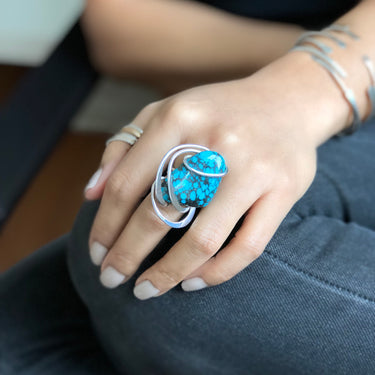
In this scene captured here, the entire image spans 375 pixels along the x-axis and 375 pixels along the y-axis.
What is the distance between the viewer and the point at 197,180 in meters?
0.47

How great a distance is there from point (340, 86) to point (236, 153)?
0.70 ft

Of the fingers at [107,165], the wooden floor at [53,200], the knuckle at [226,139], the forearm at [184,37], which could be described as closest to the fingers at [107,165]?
the fingers at [107,165]

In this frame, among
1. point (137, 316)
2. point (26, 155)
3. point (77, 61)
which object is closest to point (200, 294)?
point (137, 316)

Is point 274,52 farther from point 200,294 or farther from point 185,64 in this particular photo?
point 200,294

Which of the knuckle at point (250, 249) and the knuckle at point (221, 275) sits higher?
the knuckle at point (250, 249)

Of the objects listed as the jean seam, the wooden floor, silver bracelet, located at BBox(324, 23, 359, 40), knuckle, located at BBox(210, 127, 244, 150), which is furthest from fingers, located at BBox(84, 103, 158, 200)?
the wooden floor

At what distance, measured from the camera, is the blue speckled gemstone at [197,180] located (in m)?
0.47

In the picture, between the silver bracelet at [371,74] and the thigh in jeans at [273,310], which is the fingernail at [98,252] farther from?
the silver bracelet at [371,74]

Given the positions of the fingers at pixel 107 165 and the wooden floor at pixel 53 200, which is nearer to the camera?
the fingers at pixel 107 165

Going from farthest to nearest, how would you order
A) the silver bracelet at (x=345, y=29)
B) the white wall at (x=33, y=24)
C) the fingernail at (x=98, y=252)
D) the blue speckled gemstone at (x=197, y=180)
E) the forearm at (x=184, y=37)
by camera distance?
the white wall at (x=33, y=24)
the forearm at (x=184, y=37)
the silver bracelet at (x=345, y=29)
the fingernail at (x=98, y=252)
the blue speckled gemstone at (x=197, y=180)

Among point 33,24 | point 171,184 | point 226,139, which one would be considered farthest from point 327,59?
point 33,24

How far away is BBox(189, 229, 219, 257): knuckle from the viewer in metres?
0.50

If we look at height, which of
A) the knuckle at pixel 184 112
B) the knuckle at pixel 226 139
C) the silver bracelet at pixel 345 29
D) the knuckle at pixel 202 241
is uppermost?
the knuckle at pixel 184 112

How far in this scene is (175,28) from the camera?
2.76ft
